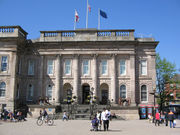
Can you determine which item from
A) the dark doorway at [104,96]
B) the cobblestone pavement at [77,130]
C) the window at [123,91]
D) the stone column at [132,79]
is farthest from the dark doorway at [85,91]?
the cobblestone pavement at [77,130]

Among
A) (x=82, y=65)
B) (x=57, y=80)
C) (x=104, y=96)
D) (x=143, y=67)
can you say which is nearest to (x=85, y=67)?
(x=82, y=65)

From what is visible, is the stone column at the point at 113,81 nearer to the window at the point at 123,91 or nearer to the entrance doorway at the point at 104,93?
the window at the point at 123,91

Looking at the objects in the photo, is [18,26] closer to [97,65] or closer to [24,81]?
[24,81]

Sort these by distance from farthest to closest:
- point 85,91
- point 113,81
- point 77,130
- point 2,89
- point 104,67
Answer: point 85,91
point 104,67
point 113,81
point 2,89
point 77,130

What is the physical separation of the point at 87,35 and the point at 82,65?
4.83 meters

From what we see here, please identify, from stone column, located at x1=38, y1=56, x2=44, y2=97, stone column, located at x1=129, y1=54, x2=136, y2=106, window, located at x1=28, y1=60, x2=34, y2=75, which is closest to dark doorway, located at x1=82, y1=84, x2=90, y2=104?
stone column, located at x1=38, y1=56, x2=44, y2=97

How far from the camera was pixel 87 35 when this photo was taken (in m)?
35.7

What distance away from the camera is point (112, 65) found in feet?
114

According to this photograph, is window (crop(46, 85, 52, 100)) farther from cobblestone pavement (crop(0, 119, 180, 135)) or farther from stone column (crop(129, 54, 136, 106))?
cobblestone pavement (crop(0, 119, 180, 135))

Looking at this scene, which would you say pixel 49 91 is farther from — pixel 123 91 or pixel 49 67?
pixel 123 91

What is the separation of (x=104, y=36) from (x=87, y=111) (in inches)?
473

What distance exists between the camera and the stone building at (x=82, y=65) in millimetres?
34250

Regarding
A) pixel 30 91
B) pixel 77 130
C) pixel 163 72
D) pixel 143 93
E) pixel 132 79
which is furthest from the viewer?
pixel 163 72

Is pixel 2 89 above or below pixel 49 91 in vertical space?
above
